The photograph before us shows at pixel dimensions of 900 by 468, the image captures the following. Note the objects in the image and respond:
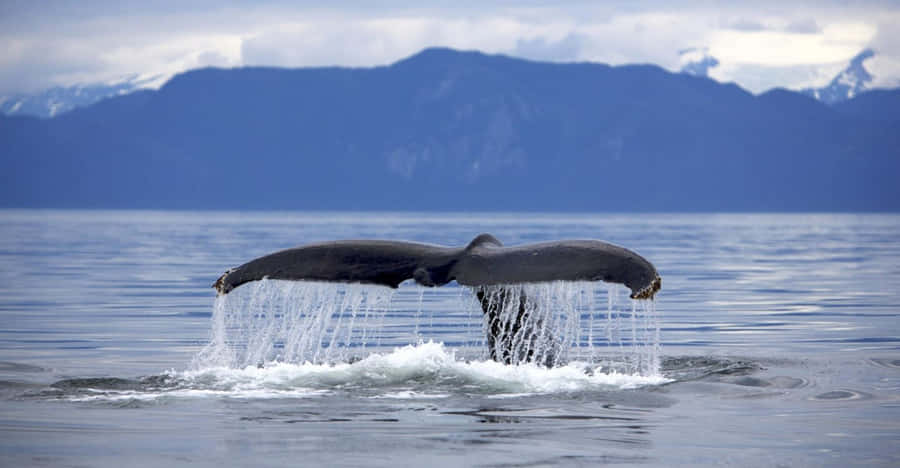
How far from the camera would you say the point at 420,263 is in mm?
8312

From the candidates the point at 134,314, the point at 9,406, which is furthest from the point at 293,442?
the point at 134,314

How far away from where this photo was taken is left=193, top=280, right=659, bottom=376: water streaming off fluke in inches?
341

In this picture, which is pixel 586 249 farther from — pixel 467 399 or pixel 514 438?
pixel 467 399

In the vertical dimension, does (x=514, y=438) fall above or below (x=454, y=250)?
below

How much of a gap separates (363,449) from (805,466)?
243 cm

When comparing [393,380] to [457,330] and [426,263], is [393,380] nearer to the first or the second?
[426,263]

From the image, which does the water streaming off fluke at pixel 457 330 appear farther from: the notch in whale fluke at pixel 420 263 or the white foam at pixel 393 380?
the white foam at pixel 393 380

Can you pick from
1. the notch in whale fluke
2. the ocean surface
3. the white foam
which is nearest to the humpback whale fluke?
the notch in whale fluke

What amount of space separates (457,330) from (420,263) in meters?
7.62

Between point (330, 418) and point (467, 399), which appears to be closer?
point (330, 418)

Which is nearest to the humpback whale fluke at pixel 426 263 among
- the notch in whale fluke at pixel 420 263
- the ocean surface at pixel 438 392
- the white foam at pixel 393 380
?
the notch in whale fluke at pixel 420 263

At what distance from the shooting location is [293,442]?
741 centimetres

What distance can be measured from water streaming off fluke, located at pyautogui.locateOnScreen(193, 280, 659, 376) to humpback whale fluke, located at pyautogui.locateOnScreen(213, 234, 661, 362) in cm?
8

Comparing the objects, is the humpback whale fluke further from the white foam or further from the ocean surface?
the white foam
